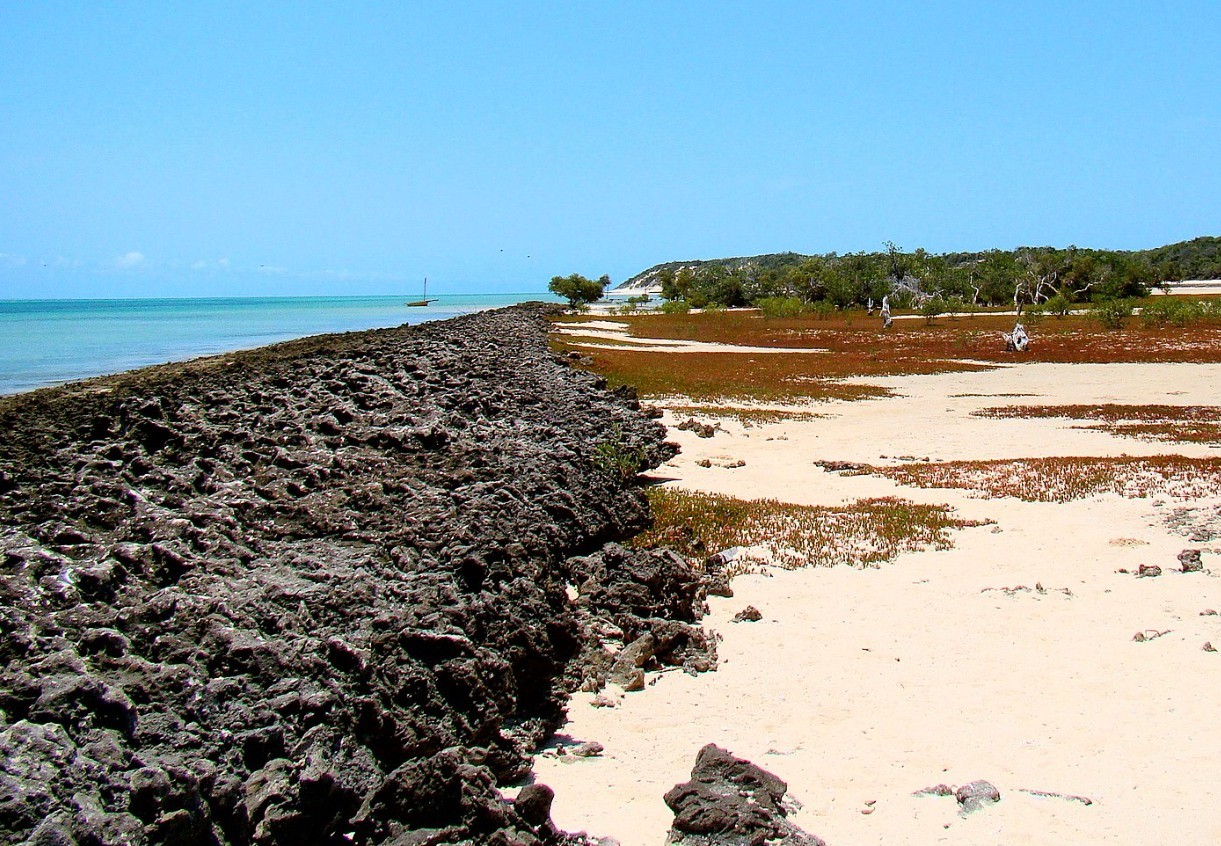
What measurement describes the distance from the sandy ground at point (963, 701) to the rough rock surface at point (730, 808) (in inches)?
9.2

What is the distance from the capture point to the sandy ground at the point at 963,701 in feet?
19.8

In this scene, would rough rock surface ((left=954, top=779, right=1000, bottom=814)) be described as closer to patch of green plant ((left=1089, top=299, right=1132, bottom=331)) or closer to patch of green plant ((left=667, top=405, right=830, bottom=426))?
patch of green plant ((left=667, top=405, right=830, bottom=426))

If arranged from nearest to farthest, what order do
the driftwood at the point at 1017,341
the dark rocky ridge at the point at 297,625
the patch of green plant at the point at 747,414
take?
the dark rocky ridge at the point at 297,625
the patch of green plant at the point at 747,414
the driftwood at the point at 1017,341

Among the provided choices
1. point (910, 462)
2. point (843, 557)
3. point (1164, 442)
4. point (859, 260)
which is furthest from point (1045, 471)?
point (859, 260)

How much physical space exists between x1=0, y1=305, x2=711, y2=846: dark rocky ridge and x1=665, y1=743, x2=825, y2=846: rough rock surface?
948mm

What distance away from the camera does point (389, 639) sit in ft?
18.3

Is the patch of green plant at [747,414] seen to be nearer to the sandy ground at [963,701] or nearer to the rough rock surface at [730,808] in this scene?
the sandy ground at [963,701]

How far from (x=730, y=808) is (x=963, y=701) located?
340cm

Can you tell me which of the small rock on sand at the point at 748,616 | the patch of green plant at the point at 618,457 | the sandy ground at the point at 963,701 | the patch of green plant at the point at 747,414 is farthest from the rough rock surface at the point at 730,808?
the patch of green plant at the point at 747,414

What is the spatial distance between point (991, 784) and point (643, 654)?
331cm

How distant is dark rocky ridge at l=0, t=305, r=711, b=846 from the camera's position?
3.98m

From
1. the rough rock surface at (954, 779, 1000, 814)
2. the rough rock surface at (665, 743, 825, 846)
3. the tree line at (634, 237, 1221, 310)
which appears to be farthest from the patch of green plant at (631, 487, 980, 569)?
the tree line at (634, 237, 1221, 310)

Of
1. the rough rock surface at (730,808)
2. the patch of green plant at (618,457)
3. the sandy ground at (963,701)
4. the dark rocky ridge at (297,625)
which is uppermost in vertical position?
the dark rocky ridge at (297,625)

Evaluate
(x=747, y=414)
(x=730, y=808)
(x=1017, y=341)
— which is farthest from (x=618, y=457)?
(x=1017, y=341)
